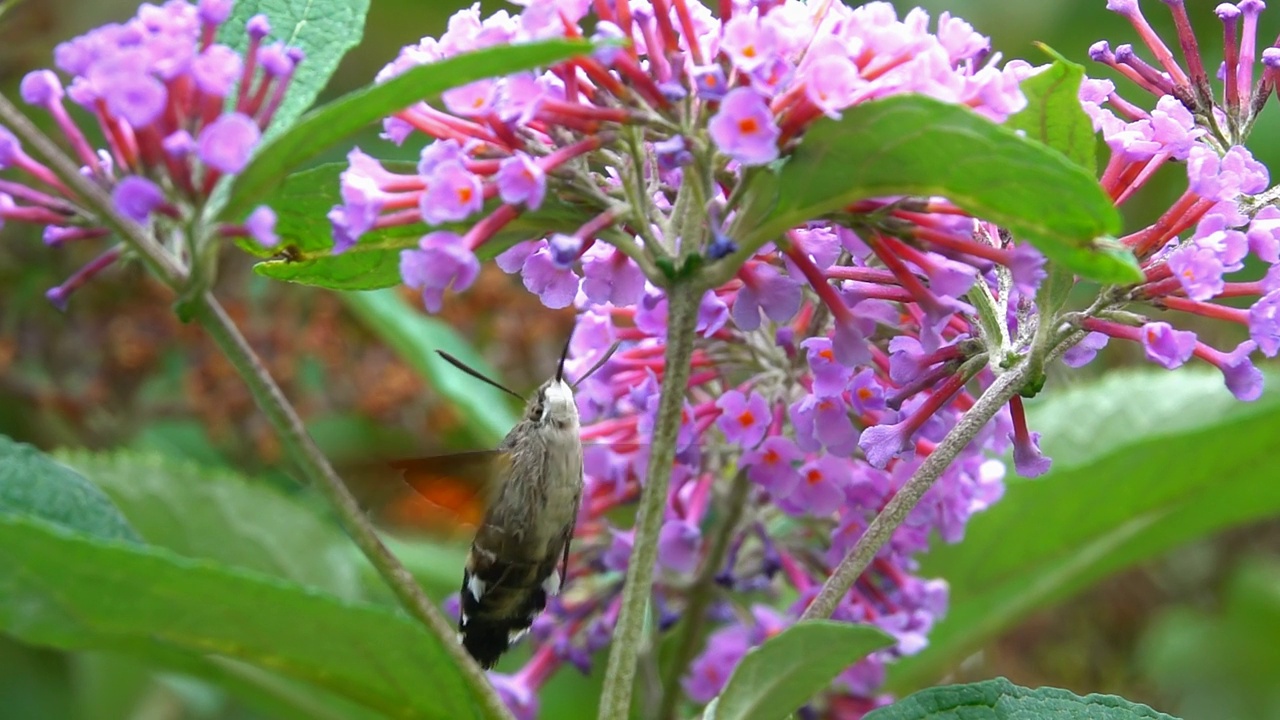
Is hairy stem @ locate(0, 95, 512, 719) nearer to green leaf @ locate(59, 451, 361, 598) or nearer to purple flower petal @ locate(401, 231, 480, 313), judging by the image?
purple flower petal @ locate(401, 231, 480, 313)

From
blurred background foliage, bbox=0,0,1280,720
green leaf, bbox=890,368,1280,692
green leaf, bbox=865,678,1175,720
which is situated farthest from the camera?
blurred background foliage, bbox=0,0,1280,720

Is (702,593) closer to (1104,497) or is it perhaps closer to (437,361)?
(1104,497)

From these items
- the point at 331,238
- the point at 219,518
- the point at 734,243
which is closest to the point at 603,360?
the point at 331,238

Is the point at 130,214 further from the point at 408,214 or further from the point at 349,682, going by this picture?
the point at 349,682

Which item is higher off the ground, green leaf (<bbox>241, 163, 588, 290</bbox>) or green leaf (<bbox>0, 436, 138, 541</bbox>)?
green leaf (<bbox>241, 163, 588, 290</bbox>)

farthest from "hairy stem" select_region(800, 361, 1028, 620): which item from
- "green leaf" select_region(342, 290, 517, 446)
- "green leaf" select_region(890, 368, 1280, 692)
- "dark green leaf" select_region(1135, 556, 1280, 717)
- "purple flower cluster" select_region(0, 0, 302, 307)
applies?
"dark green leaf" select_region(1135, 556, 1280, 717)

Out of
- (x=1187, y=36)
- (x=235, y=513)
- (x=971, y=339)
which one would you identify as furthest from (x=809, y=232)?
(x=235, y=513)
